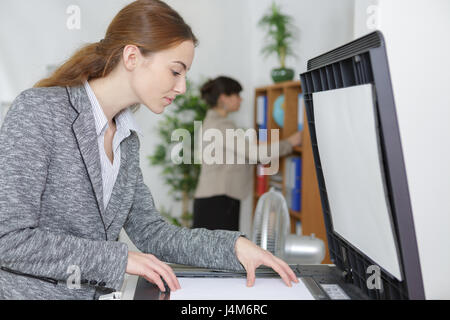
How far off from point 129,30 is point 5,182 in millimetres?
456

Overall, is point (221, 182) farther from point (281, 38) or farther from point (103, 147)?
point (103, 147)

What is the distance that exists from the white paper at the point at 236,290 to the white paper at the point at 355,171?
14cm

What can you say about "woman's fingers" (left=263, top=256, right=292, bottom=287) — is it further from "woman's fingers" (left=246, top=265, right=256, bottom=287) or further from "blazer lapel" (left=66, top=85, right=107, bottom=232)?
"blazer lapel" (left=66, top=85, right=107, bottom=232)

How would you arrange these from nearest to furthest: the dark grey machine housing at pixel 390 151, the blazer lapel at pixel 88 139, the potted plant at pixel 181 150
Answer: the dark grey machine housing at pixel 390 151
the blazer lapel at pixel 88 139
the potted plant at pixel 181 150

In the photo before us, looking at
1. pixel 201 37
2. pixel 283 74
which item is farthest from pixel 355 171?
pixel 201 37

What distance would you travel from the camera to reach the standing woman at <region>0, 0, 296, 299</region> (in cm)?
78

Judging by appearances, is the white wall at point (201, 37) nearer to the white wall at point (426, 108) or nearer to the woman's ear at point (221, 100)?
the woman's ear at point (221, 100)

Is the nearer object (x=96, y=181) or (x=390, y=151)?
(x=390, y=151)

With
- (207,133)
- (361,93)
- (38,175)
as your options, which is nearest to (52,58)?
(207,133)

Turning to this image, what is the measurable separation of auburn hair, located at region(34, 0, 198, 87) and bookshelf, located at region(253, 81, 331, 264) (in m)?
1.60

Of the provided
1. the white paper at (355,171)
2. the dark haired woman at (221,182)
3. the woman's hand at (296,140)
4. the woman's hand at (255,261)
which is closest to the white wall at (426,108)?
the white paper at (355,171)

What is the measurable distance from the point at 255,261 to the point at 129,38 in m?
0.57

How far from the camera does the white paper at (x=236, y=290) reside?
2.52 ft

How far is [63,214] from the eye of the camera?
89cm
